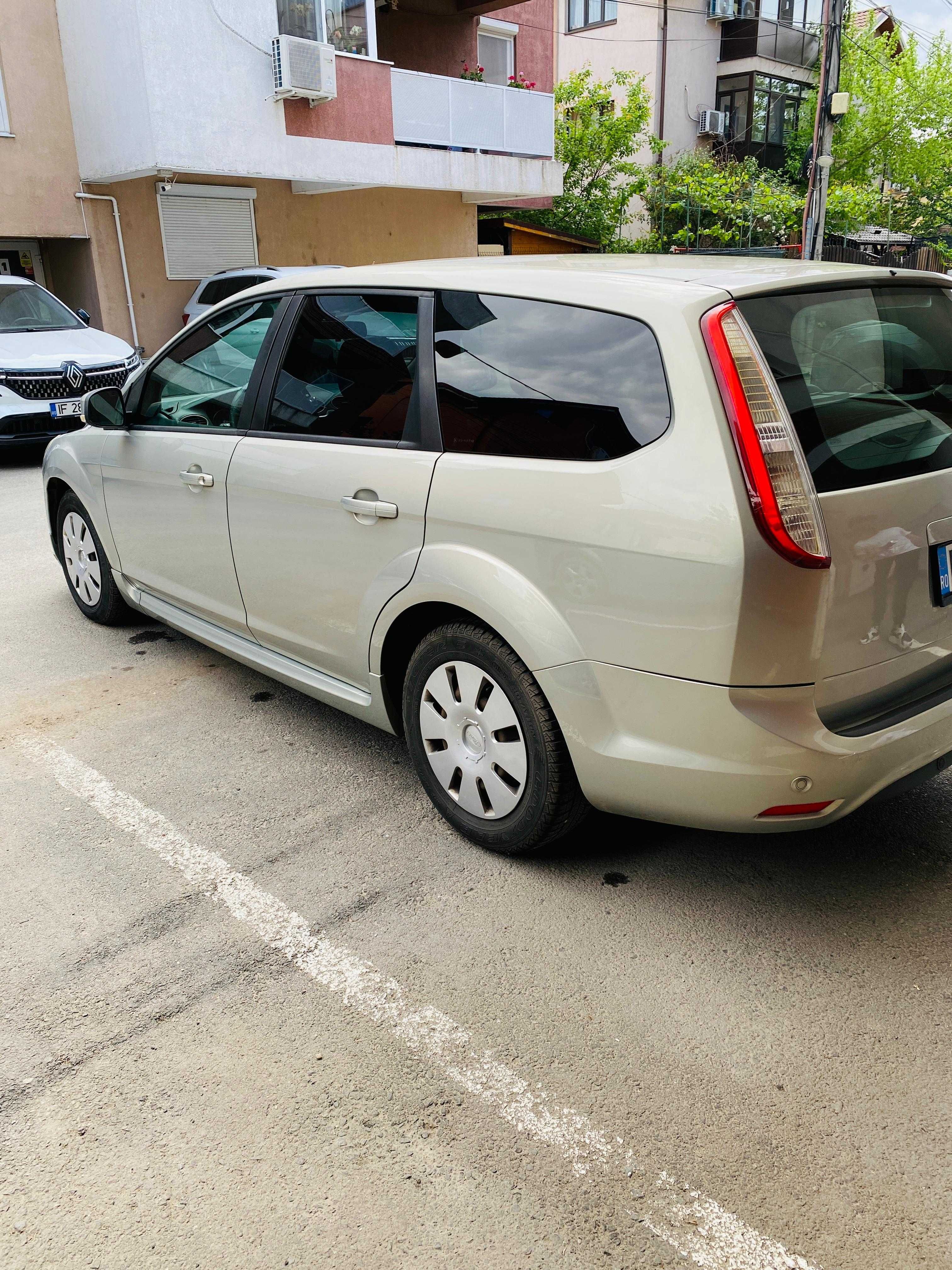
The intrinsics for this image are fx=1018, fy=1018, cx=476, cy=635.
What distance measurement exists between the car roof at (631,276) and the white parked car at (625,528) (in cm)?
1

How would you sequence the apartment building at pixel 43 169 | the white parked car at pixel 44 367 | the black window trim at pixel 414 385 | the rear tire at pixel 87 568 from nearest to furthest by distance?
the black window trim at pixel 414 385
the rear tire at pixel 87 568
the white parked car at pixel 44 367
the apartment building at pixel 43 169

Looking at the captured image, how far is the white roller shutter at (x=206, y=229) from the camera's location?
16.6m

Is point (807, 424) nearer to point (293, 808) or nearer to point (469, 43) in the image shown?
point (293, 808)

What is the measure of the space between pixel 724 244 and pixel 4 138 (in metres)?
20.4

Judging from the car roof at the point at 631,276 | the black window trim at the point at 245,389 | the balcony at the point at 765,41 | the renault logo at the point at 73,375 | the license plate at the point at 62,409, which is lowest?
the license plate at the point at 62,409

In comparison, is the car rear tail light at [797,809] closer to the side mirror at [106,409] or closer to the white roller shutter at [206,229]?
the side mirror at [106,409]

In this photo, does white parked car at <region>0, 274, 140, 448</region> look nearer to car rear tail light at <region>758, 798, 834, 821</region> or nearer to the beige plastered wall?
the beige plastered wall

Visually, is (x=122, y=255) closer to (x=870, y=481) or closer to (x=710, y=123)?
(x=870, y=481)

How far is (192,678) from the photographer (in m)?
4.59

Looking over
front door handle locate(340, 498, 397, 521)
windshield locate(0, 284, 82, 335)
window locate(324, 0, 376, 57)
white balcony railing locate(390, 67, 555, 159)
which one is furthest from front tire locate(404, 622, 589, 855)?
white balcony railing locate(390, 67, 555, 159)

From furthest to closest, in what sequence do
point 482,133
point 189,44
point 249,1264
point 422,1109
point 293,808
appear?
point 482,133 → point 189,44 → point 293,808 → point 422,1109 → point 249,1264

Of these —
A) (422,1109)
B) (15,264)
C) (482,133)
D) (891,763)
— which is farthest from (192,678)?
(482,133)

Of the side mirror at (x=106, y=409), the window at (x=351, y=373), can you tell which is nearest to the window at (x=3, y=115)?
the side mirror at (x=106, y=409)

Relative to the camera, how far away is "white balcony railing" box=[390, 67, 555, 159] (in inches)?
694
